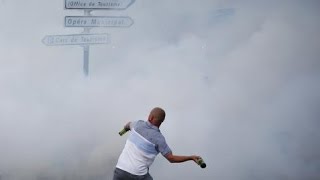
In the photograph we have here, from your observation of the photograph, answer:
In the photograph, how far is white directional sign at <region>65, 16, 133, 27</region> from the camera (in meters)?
6.91

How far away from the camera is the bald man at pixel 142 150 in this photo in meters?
4.11

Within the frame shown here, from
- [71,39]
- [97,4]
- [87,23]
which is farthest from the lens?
[97,4]

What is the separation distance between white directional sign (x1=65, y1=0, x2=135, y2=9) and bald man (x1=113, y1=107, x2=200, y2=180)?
325 centimetres

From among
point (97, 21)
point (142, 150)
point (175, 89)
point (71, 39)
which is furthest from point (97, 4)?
point (142, 150)

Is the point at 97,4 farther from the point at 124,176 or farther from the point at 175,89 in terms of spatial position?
the point at 124,176

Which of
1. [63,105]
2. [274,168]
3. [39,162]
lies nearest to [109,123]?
[63,105]

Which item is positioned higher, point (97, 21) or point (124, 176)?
point (97, 21)

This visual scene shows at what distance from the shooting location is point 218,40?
7766 mm

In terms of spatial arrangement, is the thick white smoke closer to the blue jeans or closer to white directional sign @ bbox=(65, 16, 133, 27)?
white directional sign @ bbox=(65, 16, 133, 27)

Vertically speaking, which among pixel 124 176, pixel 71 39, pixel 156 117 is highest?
pixel 71 39

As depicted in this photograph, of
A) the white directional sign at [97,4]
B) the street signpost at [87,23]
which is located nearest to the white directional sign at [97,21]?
the street signpost at [87,23]

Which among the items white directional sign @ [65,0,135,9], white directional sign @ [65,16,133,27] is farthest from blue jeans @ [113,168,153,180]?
white directional sign @ [65,0,135,9]

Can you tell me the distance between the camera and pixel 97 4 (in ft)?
23.5

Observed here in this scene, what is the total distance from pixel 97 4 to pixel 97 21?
1.01ft
